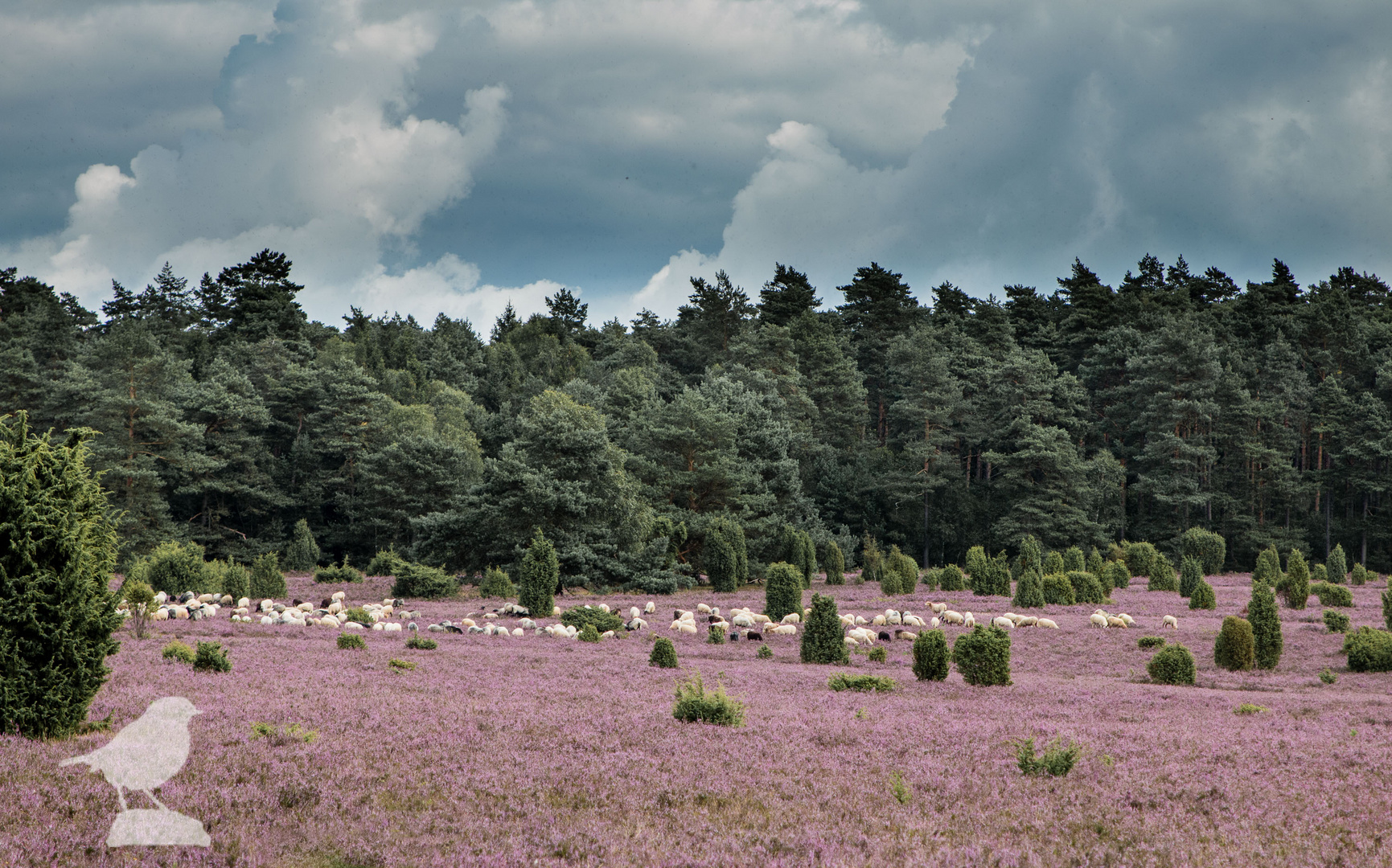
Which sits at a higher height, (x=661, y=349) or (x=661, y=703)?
(x=661, y=349)

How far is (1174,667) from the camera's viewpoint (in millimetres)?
17406

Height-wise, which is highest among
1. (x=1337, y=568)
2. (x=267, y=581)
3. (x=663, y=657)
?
(x=1337, y=568)

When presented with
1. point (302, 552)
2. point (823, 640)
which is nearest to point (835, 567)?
point (823, 640)

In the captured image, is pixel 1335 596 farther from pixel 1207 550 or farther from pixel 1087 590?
pixel 1207 550

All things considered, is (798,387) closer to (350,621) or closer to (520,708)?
(350,621)

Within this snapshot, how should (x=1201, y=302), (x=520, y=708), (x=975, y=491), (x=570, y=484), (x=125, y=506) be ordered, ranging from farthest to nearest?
(x=1201, y=302), (x=975, y=491), (x=125, y=506), (x=570, y=484), (x=520, y=708)

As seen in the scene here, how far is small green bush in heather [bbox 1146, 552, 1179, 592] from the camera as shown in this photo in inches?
1528

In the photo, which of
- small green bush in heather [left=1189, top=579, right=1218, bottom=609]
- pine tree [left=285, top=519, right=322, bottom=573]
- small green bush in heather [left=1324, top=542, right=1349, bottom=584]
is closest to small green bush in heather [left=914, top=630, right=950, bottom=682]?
small green bush in heather [left=1189, top=579, right=1218, bottom=609]

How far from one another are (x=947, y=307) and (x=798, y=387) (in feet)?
82.8

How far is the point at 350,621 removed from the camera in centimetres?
2380

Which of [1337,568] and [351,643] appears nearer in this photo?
[351,643]

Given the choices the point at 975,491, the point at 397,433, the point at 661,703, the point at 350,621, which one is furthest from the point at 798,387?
the point at 661,703

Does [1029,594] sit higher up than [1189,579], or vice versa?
[1189,579]

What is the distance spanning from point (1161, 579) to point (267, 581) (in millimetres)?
34004
